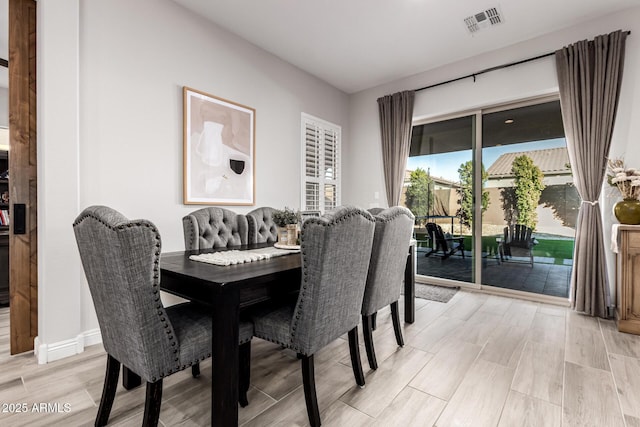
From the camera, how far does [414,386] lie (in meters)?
1.76

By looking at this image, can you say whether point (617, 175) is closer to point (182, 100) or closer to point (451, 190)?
point (451, 190)

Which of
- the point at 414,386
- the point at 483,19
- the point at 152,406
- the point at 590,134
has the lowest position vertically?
the point at 414,386

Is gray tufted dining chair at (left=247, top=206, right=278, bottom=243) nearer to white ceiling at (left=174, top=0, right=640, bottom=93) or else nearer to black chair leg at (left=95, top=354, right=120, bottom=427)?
black chair leg at (left=95, top=354, right=120, bottom=427)

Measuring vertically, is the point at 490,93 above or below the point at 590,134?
above

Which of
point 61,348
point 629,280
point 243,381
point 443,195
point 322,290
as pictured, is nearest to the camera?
point 322,290

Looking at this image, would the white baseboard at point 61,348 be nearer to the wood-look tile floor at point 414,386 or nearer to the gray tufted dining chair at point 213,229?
the wood-look tile floor at point 414,386

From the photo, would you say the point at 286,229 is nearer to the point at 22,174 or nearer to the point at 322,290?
the point at 322,290

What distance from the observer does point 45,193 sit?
80.8 inches

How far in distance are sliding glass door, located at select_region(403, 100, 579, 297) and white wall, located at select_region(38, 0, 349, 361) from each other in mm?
2601

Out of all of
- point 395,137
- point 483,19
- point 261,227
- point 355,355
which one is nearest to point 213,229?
point 261,227

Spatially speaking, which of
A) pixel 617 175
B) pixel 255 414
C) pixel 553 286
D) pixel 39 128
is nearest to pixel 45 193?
pixel 39 128

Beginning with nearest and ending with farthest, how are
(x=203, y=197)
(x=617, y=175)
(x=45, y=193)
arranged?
(x=45, y=193) → (x=617, y=175) → (x=203, y=197)

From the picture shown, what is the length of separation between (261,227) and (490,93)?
10.4 ft

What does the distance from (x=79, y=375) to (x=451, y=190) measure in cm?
420
